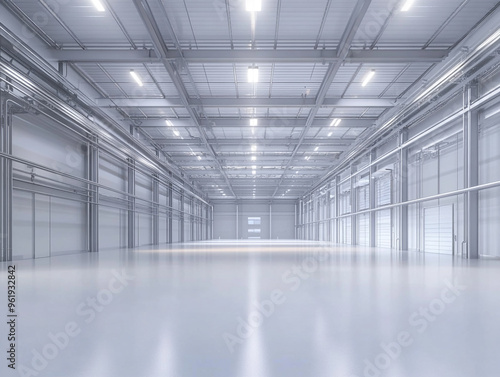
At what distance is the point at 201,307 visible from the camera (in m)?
4.66

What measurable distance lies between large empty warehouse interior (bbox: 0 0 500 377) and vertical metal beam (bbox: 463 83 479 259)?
0.05m

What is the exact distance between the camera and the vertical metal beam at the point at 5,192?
35.3 ft

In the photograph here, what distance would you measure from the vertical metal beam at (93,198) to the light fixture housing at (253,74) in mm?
7461

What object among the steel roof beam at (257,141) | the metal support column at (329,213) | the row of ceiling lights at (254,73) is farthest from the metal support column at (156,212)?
the metal support column at (329,213)

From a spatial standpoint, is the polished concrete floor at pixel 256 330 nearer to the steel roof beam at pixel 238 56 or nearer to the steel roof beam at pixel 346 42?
the steel roof beam at pixel 346 42

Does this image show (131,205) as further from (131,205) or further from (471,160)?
(471,160)

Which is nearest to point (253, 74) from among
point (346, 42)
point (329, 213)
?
point (346, 42)

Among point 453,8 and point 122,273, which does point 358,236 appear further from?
point 122,273

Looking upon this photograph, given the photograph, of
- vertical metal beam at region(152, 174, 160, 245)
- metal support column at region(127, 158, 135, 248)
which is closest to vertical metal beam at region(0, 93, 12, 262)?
metal support column at region(127, 158, 135, 248)

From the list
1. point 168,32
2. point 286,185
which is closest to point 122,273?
point 168,32

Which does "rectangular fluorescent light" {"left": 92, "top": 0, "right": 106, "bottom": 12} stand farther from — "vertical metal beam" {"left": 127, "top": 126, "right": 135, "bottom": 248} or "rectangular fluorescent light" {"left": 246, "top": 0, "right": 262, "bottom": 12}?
"vertical metal beam" {"left": 127, "top": 126, "right": 135, "bottom": 248}

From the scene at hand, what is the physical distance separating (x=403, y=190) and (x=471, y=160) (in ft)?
20.9

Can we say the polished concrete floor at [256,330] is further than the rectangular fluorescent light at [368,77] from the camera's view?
No

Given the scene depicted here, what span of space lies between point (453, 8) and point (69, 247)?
605 inches
